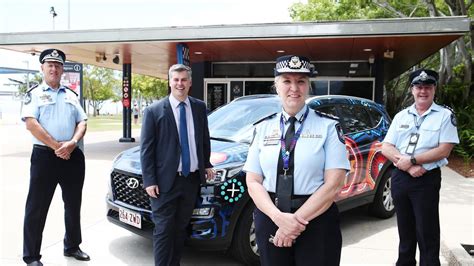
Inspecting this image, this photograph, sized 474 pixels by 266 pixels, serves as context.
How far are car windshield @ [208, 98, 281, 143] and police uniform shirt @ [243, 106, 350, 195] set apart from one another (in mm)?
1963

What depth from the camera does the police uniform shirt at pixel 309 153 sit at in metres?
2.21

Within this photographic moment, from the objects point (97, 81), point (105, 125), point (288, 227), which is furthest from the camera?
point (97, 81)

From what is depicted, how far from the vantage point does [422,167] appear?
3.40 meters

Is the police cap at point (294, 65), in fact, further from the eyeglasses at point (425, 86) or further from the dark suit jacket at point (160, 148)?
the eyeglasses at point (425, 86)

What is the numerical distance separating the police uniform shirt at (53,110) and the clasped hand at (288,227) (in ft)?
Answer: 8.11

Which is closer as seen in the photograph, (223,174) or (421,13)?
(223,174)

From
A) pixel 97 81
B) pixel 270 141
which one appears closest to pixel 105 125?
pixel 97 81

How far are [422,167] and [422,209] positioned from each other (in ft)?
1.11

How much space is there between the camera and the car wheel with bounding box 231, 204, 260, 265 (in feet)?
12.2

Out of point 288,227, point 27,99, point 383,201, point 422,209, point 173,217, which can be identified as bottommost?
point 383,201

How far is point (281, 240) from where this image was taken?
2.20 m

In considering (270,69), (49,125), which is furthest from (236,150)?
(270,69)

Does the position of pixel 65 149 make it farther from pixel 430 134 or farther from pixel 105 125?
pixel 105 125

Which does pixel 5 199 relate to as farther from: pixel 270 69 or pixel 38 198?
pixel 270 69
